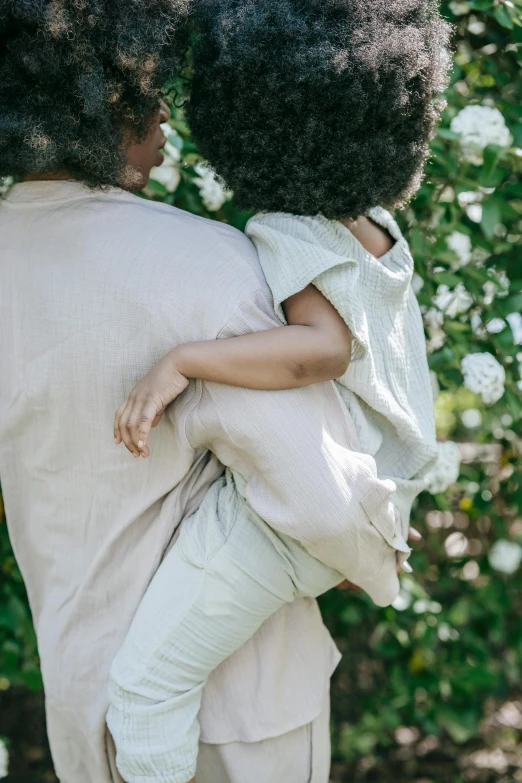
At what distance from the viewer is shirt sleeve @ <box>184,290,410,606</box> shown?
1296 millimetres

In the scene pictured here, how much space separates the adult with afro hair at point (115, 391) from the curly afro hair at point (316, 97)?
0.09 meters

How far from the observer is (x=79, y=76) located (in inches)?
49.3

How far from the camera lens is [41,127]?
127cm

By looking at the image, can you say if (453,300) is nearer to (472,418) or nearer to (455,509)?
(472,418)

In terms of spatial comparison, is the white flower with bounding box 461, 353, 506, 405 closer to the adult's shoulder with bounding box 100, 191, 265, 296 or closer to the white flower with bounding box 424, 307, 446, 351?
the white flower with bounding box 424, 307, 446, 351

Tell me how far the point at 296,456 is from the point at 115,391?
29 cm

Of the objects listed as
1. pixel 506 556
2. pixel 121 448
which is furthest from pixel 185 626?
pixel 506 556

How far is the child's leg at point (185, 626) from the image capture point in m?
1.36

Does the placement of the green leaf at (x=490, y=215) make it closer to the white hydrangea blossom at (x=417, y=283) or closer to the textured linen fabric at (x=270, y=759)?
the white hydrangea blossom at (x=417, y=283)

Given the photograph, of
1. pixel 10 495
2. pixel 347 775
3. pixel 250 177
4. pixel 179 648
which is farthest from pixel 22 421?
pixel 347 775

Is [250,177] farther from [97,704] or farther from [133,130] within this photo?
[97,704]

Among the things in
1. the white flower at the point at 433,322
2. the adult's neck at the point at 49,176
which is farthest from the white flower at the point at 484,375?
the adult's neck at the point at 49,176

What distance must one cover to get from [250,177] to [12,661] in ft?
4.76

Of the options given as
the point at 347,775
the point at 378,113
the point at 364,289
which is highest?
the point at 378,113
